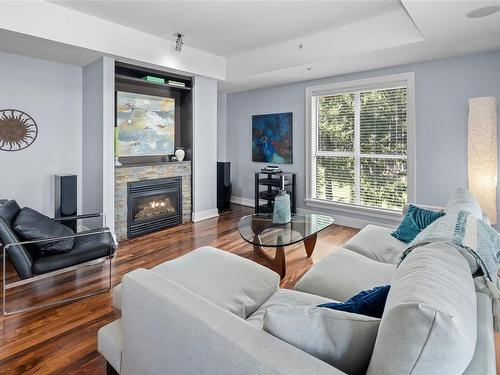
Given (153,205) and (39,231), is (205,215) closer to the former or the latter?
(153,205)

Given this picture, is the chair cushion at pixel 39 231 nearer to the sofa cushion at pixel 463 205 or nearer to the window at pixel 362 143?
the sofa cushion at pixel 463 205

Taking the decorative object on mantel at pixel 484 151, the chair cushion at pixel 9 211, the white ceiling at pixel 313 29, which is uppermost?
the white ceiling at pixel 313 29

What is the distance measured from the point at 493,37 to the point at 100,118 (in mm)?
4424

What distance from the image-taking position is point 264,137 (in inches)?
232

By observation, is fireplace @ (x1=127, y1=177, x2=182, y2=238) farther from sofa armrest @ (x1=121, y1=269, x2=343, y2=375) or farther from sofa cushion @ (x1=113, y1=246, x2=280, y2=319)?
sofa armrest @ (x1=121, y1=269, x2=343, y2=375)

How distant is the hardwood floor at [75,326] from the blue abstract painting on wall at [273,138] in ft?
6.95

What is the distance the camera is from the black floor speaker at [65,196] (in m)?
3.83

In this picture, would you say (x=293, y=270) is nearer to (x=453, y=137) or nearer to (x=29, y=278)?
(x=29, y=278)

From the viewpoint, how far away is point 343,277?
1.94 m

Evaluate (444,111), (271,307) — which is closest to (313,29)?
(444,111)

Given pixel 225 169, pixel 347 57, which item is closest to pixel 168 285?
pixel 347 57

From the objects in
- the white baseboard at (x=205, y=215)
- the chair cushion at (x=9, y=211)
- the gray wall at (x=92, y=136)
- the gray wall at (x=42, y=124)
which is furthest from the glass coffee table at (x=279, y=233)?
the gray wall at (x=42, y=124)

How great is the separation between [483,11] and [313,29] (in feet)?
5.97

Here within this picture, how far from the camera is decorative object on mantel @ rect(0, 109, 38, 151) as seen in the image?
3703mm
